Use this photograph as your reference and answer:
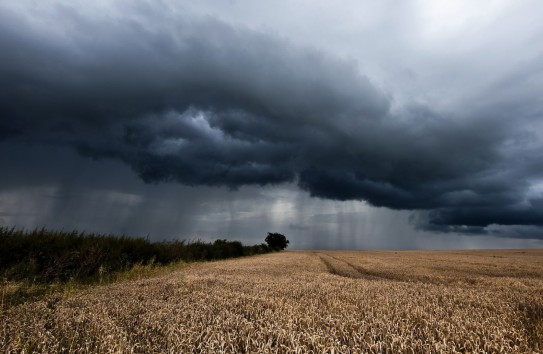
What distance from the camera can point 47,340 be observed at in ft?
12.4

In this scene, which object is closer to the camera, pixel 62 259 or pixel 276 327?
pixel 276 327

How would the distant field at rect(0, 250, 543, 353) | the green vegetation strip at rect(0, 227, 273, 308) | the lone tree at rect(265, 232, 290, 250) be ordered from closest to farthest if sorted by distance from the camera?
1. the distant field at rect(0, 250, 543, 353)
2. the green vegetation strip at rect(0, 227, 273, 308)
3. the lone tree at rect(265, 232, 290, 250)

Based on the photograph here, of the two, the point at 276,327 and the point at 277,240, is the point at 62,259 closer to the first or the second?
the point at 276,327

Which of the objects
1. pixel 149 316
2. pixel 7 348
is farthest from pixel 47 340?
pixel 149 316

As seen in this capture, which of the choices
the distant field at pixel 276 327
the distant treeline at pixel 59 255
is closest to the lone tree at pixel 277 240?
the distant treeline at pixel 59 255

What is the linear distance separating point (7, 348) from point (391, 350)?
3.94 m

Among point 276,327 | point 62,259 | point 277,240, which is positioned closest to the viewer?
point 276,327

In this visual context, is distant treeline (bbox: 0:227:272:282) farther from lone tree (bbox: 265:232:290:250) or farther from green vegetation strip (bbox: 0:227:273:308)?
lone tree (bbox: 265:232:290:250)

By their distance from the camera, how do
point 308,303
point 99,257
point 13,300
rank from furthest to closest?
point 99,257 < point 13,300 < point 308,303

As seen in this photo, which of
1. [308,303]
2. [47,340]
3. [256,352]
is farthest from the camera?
[308,303]

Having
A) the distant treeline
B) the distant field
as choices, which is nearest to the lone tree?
the distant treeline

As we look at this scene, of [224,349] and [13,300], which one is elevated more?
[224,349]

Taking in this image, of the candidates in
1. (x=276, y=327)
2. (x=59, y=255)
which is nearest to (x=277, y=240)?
(x=59, y=255)

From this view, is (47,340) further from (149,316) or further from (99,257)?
(99,257)
